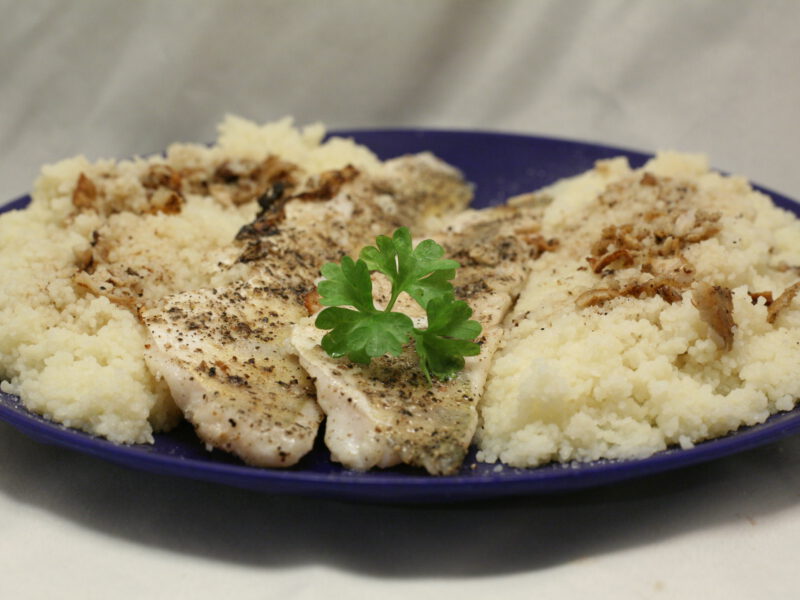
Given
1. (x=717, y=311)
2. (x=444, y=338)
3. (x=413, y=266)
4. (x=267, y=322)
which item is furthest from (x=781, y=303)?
(x=267, y=322)

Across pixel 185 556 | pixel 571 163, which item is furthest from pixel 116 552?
pixel 571 163

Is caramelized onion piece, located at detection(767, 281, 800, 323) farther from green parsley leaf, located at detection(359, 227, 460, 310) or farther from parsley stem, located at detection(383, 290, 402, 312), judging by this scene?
parsley stem, located at detection(383, 290, 402, 312)

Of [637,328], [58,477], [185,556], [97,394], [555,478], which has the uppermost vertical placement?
[637,328]

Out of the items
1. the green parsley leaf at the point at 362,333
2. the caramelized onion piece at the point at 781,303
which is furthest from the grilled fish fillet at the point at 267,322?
the caramelized onion piece at the point at 781,303

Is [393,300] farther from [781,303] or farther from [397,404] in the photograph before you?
[781,303]

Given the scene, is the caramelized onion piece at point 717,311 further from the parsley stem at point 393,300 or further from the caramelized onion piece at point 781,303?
the parsley stem at point 393,300

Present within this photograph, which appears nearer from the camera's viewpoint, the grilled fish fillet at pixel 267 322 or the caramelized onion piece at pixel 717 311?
the grilled fish fillet at pixel 267 322

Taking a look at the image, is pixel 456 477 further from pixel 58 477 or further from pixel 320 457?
pixel 58 477
